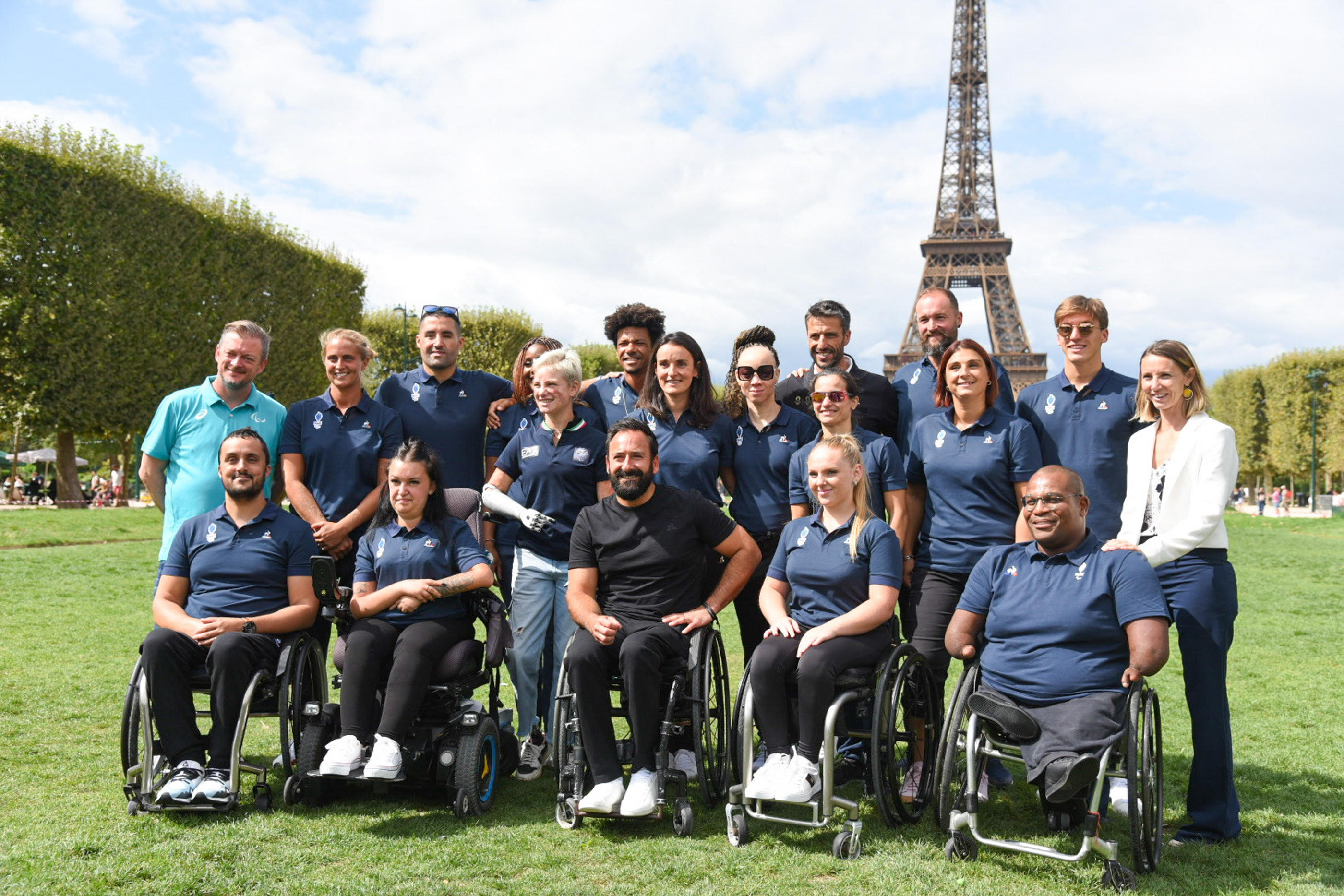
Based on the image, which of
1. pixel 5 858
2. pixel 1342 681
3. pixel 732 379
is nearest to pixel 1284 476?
pixel 1342 681

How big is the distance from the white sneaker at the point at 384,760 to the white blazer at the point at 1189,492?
3224 millimetres

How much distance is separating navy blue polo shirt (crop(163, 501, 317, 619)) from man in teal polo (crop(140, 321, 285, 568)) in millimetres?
467

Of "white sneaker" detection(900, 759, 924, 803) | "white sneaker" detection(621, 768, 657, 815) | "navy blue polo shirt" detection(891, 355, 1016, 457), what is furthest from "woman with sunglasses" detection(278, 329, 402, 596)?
"white sneaker" detection(900, 759, 924, 803)

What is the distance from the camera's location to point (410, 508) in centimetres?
472

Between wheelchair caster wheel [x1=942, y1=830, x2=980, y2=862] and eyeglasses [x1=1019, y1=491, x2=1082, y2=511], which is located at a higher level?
eyeglasses [x1=1019, y1=491, x2=1082, y2=511]

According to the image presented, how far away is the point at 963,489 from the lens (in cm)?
454

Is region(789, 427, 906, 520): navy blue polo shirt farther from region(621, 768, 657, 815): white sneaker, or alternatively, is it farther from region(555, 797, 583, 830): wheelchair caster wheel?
region(555, 797, 583, 830): wheelchair caster wheel

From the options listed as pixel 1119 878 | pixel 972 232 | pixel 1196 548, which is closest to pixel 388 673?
pixel 1119 878

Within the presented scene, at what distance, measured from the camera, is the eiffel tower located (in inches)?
2012

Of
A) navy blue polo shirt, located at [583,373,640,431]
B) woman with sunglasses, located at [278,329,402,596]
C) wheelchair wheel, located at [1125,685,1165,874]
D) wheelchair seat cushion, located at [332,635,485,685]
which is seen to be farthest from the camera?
navy blue polo shirt, located at [583,373,640,431]

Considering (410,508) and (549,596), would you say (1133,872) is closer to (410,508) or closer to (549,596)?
(549,596)

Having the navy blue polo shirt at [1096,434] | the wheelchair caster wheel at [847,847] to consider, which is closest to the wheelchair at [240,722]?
the wheelchair caster wheel at [847,847]

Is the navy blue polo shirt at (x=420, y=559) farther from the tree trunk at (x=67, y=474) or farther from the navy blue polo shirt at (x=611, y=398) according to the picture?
the tree trunk at (x=67, y=474)

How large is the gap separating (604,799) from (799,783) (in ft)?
2.66
